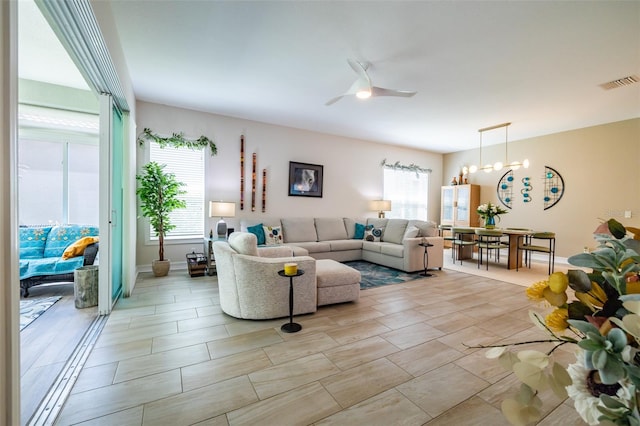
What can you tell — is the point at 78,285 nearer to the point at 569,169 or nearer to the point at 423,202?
the point at 423,202

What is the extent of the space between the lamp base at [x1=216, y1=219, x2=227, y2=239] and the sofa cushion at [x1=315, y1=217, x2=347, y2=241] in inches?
74.5

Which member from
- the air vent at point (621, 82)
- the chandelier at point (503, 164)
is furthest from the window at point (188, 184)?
the air vent at point (621, 82)

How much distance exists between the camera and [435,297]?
3.54 metres

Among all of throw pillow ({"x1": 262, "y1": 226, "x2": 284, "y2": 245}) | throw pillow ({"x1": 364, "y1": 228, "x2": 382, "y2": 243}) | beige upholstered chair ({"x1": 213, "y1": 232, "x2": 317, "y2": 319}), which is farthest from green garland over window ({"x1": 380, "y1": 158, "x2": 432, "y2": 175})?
beige upholstered chair ({"x1": 213, "y1": 232, "x2": 317, "y2": 319})

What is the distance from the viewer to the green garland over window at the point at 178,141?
4.63 m

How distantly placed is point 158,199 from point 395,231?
4286mm

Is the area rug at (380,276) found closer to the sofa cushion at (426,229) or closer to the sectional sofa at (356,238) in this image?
the sectional sofa at (356,238)

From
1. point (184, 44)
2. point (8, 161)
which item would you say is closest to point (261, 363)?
point (8, 161)

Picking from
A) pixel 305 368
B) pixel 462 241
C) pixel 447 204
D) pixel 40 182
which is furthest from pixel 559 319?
pixel 447 204

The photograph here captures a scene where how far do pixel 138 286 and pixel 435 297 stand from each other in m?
3.94

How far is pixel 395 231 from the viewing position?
5.69 meters

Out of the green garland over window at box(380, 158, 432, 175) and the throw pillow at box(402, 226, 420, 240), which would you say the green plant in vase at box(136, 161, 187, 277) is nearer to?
the throw pillow at box(402, 226, 420, 240)

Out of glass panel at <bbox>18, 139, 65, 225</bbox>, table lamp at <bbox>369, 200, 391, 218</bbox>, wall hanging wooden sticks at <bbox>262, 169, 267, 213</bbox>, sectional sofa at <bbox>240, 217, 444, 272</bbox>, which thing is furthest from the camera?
table lamp at <bbox>369, 200, 391, 218</bbox>

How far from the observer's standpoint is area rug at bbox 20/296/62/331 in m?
2.69
